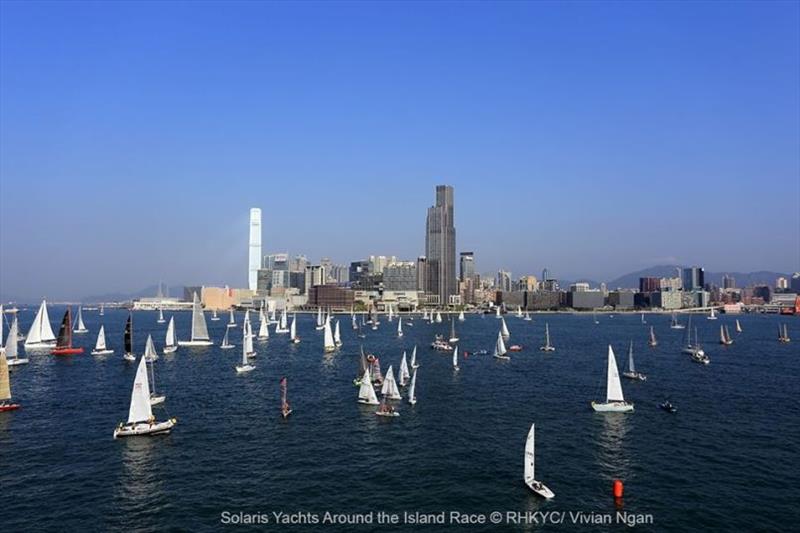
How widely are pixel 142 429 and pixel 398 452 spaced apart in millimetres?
25473

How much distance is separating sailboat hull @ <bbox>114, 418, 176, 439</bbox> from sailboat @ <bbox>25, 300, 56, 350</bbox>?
90561 millimetres

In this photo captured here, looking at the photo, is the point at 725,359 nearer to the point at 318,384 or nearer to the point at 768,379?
the point at 768,379

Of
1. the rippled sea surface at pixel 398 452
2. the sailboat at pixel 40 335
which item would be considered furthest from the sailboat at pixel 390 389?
the sailboat at pixel 40 335

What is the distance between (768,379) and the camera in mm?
97125

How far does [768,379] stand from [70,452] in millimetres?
99814

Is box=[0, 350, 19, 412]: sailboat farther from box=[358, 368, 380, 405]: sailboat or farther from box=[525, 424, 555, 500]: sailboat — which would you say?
box=[525, 424, 555, 500]: sailboat

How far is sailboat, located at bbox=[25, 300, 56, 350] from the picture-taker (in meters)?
137

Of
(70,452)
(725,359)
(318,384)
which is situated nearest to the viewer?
(70,452)

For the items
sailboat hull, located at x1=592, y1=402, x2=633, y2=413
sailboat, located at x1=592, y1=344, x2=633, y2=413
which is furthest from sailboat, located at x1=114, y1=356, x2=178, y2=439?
sailboat, located at x1=592, y1=344, x2=633, y2=413

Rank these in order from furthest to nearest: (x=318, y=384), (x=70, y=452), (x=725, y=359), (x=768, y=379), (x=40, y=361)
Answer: (x=725, y=359)
(x=40, y=361)
(x=768, y=379)
(x=318, y=384)
(x=70, y=452)

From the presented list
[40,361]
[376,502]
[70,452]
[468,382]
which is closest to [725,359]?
[468,382]

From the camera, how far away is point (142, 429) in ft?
191

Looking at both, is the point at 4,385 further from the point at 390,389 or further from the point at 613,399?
the point at 613,399

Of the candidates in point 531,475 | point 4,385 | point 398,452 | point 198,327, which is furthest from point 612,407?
point 198,327
